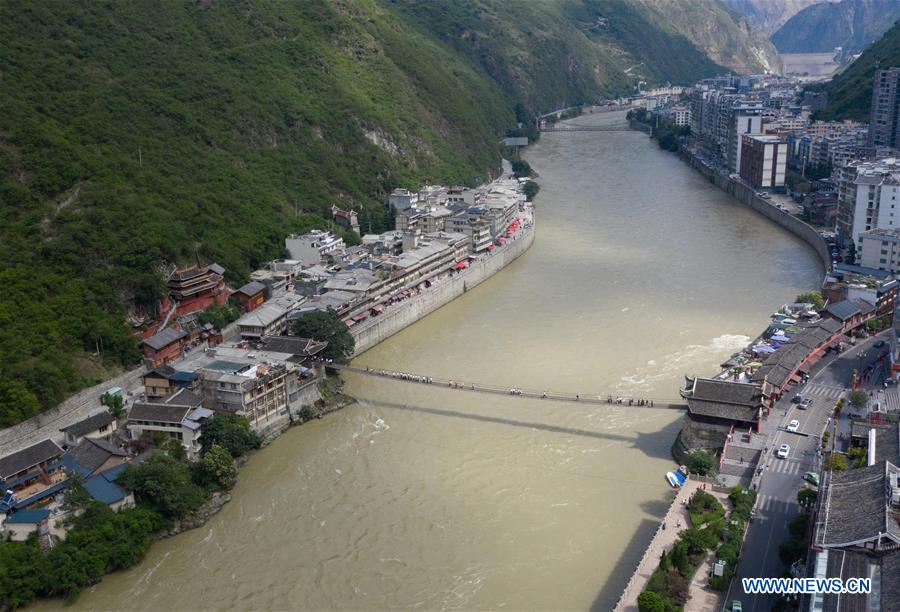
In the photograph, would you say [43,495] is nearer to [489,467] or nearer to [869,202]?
[489,467]

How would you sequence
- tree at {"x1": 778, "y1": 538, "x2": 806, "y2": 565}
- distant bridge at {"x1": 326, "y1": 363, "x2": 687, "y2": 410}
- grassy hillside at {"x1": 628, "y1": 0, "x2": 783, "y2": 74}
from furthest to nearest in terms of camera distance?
grassy hillside at {"x1": 628, "y1": 0, "x2": 783, "y2": 74}
distant bridge at {"x1": 326, "y1": 363, "x2": 687, "y2": 410}
tree at {"x1": 778, "y1": 538, "x2": 806, "y2": 565}

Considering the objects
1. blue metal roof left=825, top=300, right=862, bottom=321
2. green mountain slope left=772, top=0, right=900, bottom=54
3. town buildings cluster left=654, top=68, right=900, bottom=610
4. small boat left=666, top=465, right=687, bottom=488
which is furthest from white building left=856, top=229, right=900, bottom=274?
green mountain slope left=772, top=0, right=900, bottom=54

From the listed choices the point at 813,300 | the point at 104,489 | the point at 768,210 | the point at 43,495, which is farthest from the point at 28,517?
the point at 768,210

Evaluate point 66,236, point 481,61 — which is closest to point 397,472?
point 66,236

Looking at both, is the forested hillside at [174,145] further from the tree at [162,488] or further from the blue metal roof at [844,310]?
the blue metal roof at [844,310]

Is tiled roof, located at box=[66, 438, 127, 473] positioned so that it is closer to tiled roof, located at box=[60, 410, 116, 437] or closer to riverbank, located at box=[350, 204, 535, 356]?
tiled roof, located at box=[60, 410, 116, 437]

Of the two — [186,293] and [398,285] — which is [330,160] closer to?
[398,285]
